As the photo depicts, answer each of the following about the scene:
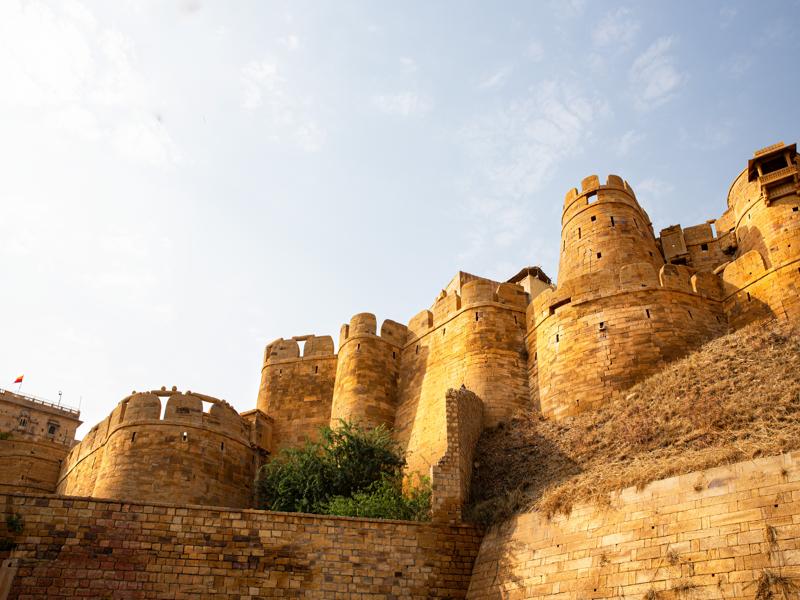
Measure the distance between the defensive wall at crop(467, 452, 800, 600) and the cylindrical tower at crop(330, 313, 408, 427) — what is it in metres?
9.87

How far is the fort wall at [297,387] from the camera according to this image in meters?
23.3

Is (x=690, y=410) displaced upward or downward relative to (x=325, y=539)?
upward

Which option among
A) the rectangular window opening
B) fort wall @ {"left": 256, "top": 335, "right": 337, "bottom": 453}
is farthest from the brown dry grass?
fort wall @ {"left": 256, "top": 335, "right": 337, "bottom": 453}

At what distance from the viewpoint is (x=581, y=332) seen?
18.3 m

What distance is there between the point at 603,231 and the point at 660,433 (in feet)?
31.5

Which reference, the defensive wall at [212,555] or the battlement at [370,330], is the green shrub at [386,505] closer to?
the defensive wall at [212,555]

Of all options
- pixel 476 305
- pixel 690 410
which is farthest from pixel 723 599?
pixel 476 305

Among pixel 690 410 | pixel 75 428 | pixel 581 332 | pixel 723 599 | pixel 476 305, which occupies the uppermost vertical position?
pixel 75 428

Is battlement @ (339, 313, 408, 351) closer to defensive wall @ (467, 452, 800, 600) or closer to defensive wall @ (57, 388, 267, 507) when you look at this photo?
defensive wall @ (57, 388, 267, 507)

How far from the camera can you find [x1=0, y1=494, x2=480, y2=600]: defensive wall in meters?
12.0

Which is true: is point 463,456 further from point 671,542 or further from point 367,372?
point 367,372

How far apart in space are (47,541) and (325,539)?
4.54 metres

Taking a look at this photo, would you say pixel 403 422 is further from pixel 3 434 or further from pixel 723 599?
pixel 3 434

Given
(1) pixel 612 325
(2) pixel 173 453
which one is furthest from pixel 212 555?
(1) pixel 612 325
